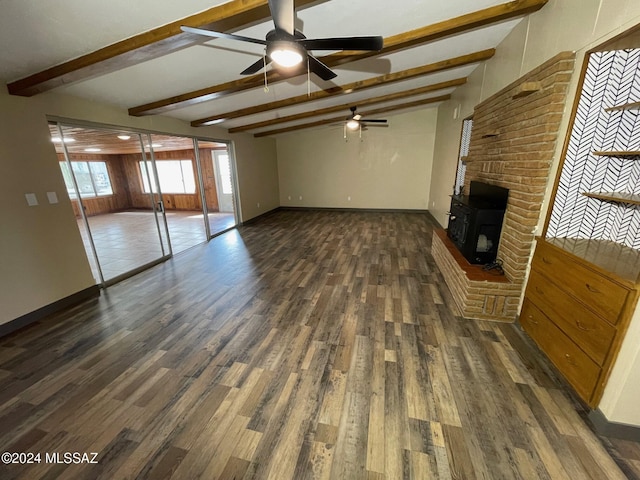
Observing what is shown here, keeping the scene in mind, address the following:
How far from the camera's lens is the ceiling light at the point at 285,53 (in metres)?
1.66

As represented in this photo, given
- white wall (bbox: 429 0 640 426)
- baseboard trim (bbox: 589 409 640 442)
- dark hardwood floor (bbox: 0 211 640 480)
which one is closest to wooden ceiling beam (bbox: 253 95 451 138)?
white wall (bbox: 429 0 640 426)

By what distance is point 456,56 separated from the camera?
3.49 m

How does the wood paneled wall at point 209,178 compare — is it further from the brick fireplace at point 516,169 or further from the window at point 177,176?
the brick fireplace at point 516,169

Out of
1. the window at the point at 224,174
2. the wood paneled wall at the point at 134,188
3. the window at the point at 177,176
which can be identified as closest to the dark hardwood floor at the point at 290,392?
the window at the point at 224,174

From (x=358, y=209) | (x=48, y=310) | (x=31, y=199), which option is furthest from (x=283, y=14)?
(x=358, y=209)

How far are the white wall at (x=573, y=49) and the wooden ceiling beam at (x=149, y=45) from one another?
193cm

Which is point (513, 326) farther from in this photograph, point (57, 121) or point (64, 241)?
point (57, 121)

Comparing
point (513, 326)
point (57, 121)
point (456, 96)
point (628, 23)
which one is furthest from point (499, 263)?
point (57, 121)

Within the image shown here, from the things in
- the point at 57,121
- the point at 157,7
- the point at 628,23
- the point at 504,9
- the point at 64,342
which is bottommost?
the point at 64,342

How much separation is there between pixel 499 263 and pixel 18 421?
4.32m

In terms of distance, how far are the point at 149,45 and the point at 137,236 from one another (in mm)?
5587

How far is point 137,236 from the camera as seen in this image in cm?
627

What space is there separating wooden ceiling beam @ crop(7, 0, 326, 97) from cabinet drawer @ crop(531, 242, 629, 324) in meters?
2.61

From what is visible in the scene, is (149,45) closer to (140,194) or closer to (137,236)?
(137,236)
